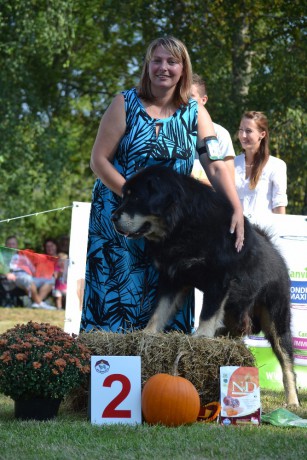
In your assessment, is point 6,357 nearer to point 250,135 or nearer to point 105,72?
point 250,135

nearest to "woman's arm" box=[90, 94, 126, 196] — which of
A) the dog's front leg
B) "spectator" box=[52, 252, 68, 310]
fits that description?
the dog's front leg

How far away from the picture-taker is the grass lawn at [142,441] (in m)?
3.39

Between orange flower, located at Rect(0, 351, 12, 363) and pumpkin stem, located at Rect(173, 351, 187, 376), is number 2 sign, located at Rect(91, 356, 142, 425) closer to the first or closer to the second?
pumpkin stem, located at Rect(173, 351, 187, 376)

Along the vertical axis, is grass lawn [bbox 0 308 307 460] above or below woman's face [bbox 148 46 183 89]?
below

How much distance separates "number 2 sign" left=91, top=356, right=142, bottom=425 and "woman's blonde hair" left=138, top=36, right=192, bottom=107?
1.52 meters

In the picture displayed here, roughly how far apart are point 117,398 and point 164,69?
1848 mm

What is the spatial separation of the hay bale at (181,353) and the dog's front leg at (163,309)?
4.2 inches

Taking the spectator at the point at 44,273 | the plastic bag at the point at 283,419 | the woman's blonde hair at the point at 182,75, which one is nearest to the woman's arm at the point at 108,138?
the woman's blonde hair at the point at 182,75

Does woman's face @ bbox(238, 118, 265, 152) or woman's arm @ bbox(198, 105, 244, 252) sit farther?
woman's face @ bbox(238, 118, 265, 152)

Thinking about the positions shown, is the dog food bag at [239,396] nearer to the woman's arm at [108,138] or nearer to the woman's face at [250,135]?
the woman's arm at [108,138]

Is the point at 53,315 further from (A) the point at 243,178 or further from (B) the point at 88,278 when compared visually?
(B) the point at 88,278

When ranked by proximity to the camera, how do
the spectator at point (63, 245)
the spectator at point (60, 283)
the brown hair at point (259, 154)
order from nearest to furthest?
1. the brown hair at point (259, 154)
2. the spectator at point (60, 283)
3. the spectator at point (63, 245)

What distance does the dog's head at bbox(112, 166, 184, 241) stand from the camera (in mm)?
4203

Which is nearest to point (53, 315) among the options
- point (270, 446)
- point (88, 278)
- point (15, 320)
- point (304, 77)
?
point (15, 320)
